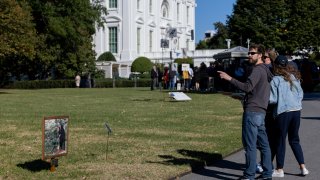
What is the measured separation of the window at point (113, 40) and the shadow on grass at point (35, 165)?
84043mm

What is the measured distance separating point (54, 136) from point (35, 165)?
1100 millimetres

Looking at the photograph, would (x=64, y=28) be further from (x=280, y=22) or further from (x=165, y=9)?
(x=165, y=9)

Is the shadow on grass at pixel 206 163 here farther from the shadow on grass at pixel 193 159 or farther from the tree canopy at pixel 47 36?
the tree canopy at pixel 47 36

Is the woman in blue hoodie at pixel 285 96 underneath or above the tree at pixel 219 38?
underneath

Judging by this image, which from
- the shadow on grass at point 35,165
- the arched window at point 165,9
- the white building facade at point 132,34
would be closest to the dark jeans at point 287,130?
the shadow on grass at point 35,165

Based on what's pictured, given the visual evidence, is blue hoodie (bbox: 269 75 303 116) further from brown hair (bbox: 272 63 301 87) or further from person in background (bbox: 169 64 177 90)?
person in background (bbox: 169 64 177 90)

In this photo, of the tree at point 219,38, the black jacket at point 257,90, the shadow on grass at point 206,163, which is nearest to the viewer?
the black jacket at point 257,90

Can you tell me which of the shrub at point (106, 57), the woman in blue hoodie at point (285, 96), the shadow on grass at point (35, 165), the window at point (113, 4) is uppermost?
the window at point (113, 4)

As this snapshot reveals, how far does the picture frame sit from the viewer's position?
8820 mm

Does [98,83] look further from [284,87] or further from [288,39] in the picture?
[284,87]

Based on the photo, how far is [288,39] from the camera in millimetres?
70750

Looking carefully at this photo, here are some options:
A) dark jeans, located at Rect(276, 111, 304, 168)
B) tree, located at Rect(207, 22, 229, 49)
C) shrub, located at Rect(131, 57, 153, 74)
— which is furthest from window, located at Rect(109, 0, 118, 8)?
dark jeans, located at Rect(276, 111, 304, 168)

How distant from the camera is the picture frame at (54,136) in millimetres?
8820

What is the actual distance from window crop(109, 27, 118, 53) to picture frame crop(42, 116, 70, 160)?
8487cm
